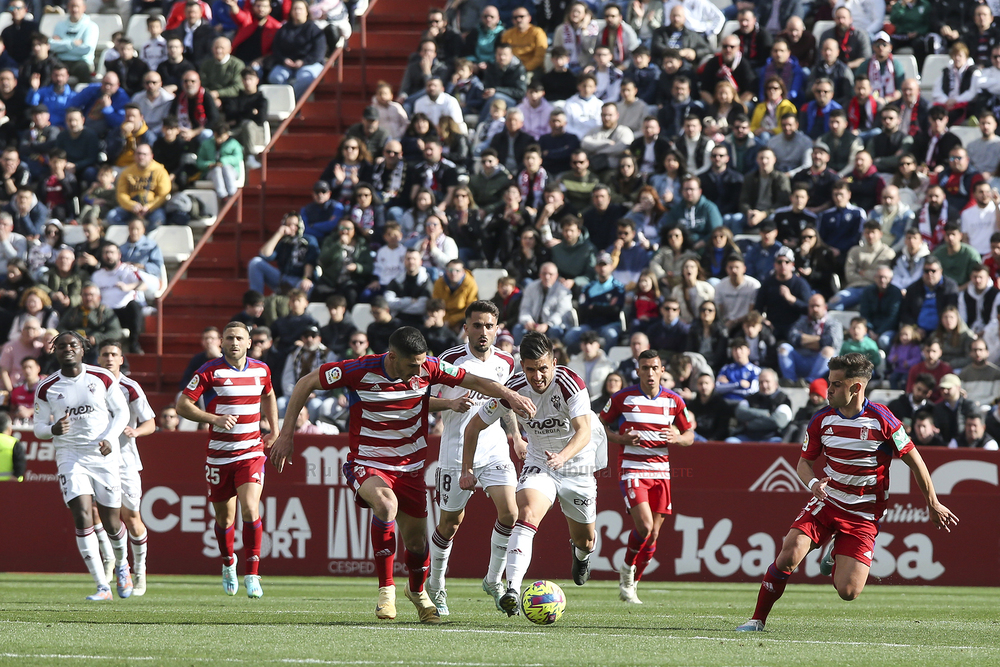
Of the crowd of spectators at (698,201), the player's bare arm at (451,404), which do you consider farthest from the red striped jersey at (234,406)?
the crowd of spectators at (698,201)

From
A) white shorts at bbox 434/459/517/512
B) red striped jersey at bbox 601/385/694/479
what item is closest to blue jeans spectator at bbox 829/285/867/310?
red striped jersey at bbox 601/385/694/479

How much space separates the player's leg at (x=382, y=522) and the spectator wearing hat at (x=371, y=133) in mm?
12166

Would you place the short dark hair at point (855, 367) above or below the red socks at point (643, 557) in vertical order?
above

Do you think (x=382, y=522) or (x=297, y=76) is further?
(x=297, y=76)

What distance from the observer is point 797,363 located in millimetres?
17891

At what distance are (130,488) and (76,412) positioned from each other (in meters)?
1.10

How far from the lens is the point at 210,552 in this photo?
16812 millimetres

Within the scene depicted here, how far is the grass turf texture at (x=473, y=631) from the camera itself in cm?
814

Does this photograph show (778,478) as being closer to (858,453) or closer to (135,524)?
(858,453)

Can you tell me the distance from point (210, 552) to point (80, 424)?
429 centimetres

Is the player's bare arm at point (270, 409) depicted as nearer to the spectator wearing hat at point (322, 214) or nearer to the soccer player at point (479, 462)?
the soccer player at point (479, 462)

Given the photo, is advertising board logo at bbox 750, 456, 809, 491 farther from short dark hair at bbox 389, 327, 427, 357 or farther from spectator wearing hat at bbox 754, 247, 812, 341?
short dark hair at bbox 389, 327, 427, 357

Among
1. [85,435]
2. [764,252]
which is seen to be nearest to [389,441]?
[85,435]

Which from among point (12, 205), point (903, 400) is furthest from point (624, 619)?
point (12, 205)
